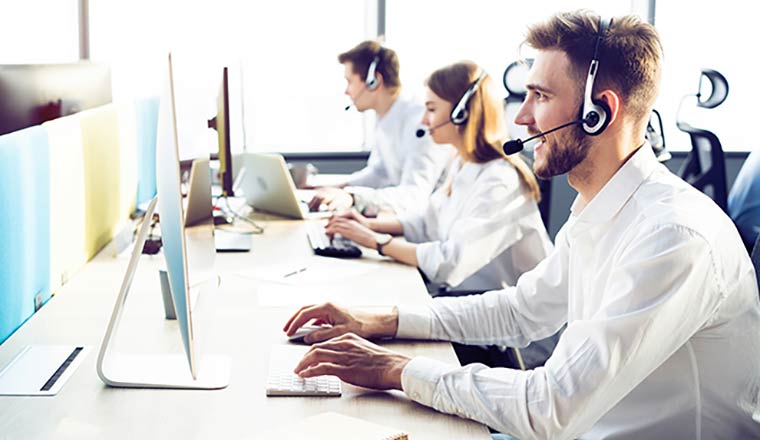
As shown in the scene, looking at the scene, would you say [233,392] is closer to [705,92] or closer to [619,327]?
[619,327]

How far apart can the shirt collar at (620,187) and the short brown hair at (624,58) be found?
0.07 m

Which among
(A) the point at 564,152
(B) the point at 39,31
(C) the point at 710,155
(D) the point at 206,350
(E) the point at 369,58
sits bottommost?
(D) the point at 206,350

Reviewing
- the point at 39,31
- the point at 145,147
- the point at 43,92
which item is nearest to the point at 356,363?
the point at 43,92

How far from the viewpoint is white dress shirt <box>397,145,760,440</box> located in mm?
1219

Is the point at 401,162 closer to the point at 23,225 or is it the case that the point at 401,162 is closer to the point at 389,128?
the point at 389,128

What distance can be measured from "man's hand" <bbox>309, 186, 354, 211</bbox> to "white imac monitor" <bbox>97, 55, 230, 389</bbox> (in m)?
1.36

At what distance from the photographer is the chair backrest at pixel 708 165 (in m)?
3.24

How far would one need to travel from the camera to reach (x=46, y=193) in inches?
74.1

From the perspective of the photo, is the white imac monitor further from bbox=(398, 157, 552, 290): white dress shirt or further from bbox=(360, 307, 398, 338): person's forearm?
bbox=(398, 157, 552, 290): white dress shirt

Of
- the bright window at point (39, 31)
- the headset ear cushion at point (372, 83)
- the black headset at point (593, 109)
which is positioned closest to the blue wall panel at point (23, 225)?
the black headset at point (593, 109)

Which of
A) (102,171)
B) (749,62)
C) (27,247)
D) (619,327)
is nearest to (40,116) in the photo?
(102,171)

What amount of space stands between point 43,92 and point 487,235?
1233 mm

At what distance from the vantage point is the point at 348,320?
1630mm

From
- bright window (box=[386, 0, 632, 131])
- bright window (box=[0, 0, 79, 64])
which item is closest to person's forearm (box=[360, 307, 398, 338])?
bright window (box=[0, 0, 79, 64])
